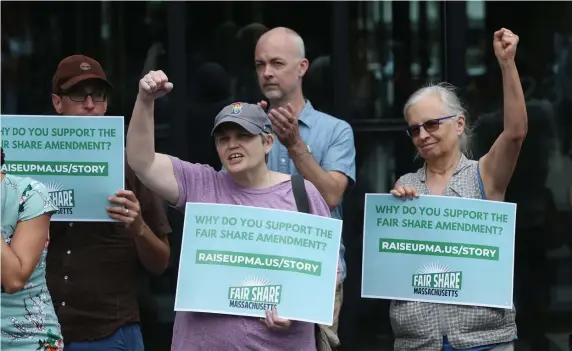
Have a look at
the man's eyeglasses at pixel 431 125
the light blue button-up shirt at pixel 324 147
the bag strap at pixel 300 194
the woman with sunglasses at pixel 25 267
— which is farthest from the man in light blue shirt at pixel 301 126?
the woman with sunglasses at pixel 25 267

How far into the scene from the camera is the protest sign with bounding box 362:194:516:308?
496 cm

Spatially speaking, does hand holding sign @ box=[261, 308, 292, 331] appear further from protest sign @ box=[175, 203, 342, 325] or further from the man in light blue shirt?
the man in light blue shirt

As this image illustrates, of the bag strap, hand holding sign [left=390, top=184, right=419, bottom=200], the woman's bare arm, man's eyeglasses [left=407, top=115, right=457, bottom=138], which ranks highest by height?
man's eyeglasses [left=407, top=115, right=457, bottom=138]

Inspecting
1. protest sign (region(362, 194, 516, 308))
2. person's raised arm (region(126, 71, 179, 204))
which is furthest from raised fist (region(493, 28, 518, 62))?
person's raised arm (region(126, 71, 179, 204))

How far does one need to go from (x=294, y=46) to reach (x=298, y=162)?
721mm

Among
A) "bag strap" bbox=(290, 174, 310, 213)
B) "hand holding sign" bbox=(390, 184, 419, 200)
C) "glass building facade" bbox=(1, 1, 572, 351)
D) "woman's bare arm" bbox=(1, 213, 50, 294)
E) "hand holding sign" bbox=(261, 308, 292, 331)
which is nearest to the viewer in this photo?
"woman's bare arm" bbox=(1, 213, 50, 294)

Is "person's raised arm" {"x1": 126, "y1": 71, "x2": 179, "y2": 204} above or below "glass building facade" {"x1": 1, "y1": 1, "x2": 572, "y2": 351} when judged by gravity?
below

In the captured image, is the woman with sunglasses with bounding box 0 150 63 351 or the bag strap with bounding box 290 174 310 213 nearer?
the woman with sunglasses with bounding box 0 150 63 351

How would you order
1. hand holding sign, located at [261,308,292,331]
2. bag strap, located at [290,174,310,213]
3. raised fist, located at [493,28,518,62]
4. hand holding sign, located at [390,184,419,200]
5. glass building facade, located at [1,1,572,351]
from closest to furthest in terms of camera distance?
hand holding sign, located at [261,308,292,331], bag strap, located at [290,174,310,213], raised fist, located at [493,28,518,62], hand holding sign, located at [390,184,419,200], glass building facade, located at [1,1,572,351]

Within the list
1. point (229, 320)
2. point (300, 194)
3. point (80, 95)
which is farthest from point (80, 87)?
point (229, 320)

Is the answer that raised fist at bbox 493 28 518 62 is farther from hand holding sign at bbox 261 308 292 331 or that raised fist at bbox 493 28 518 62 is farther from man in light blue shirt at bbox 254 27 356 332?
hand holding sign at bbox 261 308 292 331

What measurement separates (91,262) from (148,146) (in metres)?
0.98

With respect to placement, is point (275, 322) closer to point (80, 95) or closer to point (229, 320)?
point (229, 320)

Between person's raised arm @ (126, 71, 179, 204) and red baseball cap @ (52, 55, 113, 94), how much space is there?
2.69 ft
